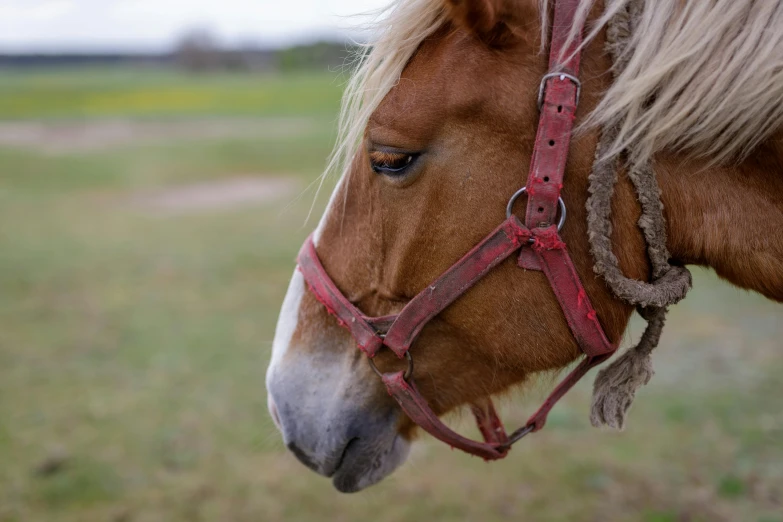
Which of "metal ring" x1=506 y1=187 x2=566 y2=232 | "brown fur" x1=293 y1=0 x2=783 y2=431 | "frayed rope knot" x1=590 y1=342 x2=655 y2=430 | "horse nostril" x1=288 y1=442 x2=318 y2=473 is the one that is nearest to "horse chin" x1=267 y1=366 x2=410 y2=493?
"horse nostril" x1=288 y1=442 x2=318 y2=473

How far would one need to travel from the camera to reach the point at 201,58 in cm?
5856

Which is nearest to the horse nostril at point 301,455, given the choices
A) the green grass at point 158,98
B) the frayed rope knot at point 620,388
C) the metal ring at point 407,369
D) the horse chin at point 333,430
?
the horse chin at point 333,430

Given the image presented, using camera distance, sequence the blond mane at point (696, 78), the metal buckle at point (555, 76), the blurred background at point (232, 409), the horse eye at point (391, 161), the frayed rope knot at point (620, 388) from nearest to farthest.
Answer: the blond mane at point (696, 78) → the metal buckle at point (555, 76) → the horse eye at point (391, 161) → the frayed rope knot at point (620, 388) → the blurred background at point (232, 409)

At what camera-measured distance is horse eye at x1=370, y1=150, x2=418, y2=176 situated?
151cm

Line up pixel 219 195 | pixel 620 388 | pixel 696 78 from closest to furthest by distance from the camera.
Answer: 1. pixel 696 78
2. pixel 620 388
3. pixel 219 195

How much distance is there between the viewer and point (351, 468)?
6.14ft

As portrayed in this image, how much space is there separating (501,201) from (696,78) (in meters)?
0.49

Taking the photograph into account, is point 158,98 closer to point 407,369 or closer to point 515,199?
point 407,369

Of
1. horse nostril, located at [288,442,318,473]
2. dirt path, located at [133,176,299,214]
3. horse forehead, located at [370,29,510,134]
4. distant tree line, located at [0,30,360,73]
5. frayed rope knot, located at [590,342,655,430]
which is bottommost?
distant tree line, located at [0,30,360,73]

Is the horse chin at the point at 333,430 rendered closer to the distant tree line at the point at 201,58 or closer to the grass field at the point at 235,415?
the grass field at the point at 235,415

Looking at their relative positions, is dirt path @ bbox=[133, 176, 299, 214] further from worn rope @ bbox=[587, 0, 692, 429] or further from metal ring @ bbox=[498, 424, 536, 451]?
worn rope @ bbox=[587, 0, 692, 429]

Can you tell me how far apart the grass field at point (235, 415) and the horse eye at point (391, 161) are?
439 millimetres

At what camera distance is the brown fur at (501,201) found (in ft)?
4.61

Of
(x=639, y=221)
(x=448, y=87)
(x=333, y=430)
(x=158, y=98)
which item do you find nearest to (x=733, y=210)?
(x=639, y=221)
